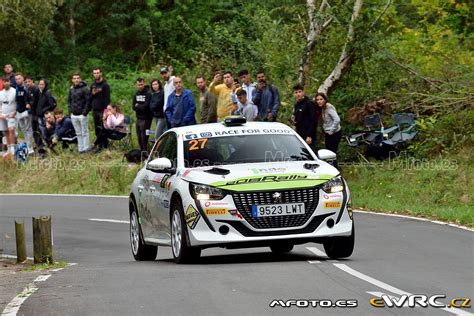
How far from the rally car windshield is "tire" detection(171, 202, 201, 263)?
0.76m

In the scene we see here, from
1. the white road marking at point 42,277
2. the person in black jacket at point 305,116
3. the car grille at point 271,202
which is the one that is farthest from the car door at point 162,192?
the person in black jacket at point 305,116

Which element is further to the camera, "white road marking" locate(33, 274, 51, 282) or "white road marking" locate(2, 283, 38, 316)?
"white road marking" locate(33, 274, 51, 282)

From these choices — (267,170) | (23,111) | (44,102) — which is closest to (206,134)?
(267,170)

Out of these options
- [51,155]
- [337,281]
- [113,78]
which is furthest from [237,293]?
[113,78]

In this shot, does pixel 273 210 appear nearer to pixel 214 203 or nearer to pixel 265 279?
pixel 214 203

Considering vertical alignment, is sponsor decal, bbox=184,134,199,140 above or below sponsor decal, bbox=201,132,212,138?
below

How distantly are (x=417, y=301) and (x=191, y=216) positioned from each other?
171 inches

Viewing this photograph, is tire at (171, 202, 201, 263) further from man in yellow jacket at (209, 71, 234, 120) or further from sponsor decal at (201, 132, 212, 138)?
man in yellow jacket at (209, 71, 234, 120)

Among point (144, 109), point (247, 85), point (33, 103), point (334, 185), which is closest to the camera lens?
point (334, 185)

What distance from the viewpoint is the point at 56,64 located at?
48250 mm

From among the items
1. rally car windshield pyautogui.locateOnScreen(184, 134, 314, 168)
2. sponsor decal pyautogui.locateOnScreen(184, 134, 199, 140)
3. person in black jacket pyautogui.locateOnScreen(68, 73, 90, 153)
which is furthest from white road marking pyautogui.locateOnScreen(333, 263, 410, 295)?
person in black jacket pyautogui.locateOnScreen(68, 73, 90, 153)

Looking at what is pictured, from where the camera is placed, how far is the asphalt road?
34.9 ft

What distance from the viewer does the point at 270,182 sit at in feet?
46.7

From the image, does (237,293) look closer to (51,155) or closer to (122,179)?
(122,179)
